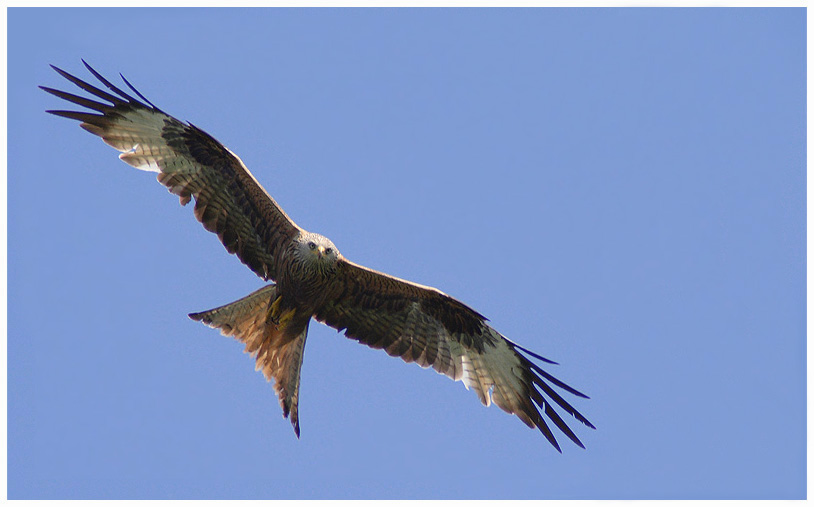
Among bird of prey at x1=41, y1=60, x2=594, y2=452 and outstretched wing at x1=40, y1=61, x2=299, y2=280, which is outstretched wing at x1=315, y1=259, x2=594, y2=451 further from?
outstretched wing at x1=40, y1=61, x2=299, y2=280

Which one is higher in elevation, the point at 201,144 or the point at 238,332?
the point at 201,144

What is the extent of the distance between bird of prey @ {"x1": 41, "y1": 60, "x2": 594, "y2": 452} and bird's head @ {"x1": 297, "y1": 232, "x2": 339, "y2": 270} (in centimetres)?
1

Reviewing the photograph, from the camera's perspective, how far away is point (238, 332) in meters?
12.5

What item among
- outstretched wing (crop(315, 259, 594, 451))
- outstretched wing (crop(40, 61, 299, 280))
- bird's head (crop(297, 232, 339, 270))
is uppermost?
outstretched wing (crop(40, 61, 299, 280))

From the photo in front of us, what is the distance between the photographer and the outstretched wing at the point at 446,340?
1256 cm

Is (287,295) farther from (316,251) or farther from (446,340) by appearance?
(446,340)

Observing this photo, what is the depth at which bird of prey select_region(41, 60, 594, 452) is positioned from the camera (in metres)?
12.2

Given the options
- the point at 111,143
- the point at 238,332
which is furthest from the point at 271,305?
the point at 111,143

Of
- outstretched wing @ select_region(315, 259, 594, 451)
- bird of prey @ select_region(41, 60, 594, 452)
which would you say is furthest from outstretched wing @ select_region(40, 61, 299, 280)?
outstretched wing @ select_region(315, 259, 594, 451)

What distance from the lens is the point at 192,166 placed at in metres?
12.4

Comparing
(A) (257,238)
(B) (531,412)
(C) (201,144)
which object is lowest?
(B) (531,412)

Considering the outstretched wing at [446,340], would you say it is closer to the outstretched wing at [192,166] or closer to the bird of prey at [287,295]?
the bird of prey at [287,295]

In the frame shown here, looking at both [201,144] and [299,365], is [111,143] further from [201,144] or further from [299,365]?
[299,365]

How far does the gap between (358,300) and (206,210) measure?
5.69ft
